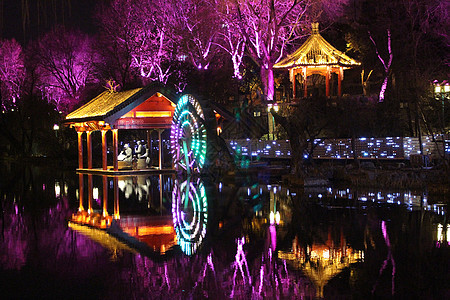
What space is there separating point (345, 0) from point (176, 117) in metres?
18.8

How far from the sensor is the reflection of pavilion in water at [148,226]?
11891 millimetres

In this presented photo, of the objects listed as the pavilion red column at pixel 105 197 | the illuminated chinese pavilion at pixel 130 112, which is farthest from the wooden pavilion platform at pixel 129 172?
the pavilion red column at pixel 105 197

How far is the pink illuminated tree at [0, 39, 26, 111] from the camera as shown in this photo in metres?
65.1

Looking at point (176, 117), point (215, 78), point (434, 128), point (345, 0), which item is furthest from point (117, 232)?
point (215, 78)

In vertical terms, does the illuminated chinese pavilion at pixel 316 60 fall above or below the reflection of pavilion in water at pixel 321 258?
above

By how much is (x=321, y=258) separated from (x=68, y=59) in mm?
52284

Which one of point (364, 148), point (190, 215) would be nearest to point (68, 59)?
point (364, 148)

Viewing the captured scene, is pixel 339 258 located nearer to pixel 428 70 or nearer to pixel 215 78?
pixel 428 70

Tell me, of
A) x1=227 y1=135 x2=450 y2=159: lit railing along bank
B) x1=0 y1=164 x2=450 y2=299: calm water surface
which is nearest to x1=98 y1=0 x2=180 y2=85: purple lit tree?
x1=227 y1=135 x2=450 y2=159: lit railing along bank

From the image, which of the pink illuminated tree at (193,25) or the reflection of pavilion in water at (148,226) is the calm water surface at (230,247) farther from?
the pink illuminated tree at (193,25)

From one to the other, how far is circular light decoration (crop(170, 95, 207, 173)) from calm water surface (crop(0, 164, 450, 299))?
958 cm

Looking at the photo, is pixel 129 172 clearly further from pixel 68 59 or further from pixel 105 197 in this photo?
pixel 68 59

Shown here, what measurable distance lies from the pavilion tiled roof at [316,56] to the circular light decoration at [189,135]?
14729 millimetres

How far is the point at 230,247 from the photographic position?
11383mm
